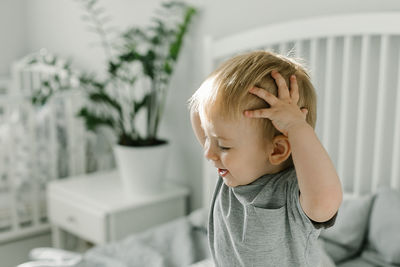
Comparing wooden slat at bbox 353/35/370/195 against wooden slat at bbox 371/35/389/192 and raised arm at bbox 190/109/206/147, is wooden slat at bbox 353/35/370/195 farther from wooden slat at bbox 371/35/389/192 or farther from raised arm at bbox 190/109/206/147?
raised arm at bbox 190/109/206/147

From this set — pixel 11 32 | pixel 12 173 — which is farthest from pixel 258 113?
pixel 11 32

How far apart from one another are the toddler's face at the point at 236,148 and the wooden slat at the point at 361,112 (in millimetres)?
910

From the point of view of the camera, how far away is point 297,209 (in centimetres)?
87

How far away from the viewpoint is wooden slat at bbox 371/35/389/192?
165 centimetres

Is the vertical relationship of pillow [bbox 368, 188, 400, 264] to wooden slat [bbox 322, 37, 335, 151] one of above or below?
below

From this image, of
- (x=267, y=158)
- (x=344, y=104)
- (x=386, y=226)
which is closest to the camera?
(x=267, y=158)

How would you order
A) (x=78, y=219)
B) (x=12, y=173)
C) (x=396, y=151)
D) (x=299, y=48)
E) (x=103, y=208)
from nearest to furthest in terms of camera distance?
1. (x=396, y=151)
2. (x=299, y=48)
3. (x=103, y=208)
4. (x=78, y=219)
5. (x=12, y=173)

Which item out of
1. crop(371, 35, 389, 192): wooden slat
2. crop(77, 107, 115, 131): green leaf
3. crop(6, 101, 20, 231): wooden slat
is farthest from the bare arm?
crop(6, 101, 20, 231): wooden slat

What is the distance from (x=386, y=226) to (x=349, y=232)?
4.4 inches

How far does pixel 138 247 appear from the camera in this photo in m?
1.69

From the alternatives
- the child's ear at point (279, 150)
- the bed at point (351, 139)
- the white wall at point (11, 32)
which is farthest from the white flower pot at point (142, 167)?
the white wall at point (11, 32)

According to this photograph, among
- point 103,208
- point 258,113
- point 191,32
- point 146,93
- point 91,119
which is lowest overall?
point 103,208

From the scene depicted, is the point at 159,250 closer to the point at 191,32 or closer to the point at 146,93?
the point at 146,93

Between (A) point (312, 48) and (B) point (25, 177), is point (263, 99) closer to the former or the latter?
(A) point (312, 48)
